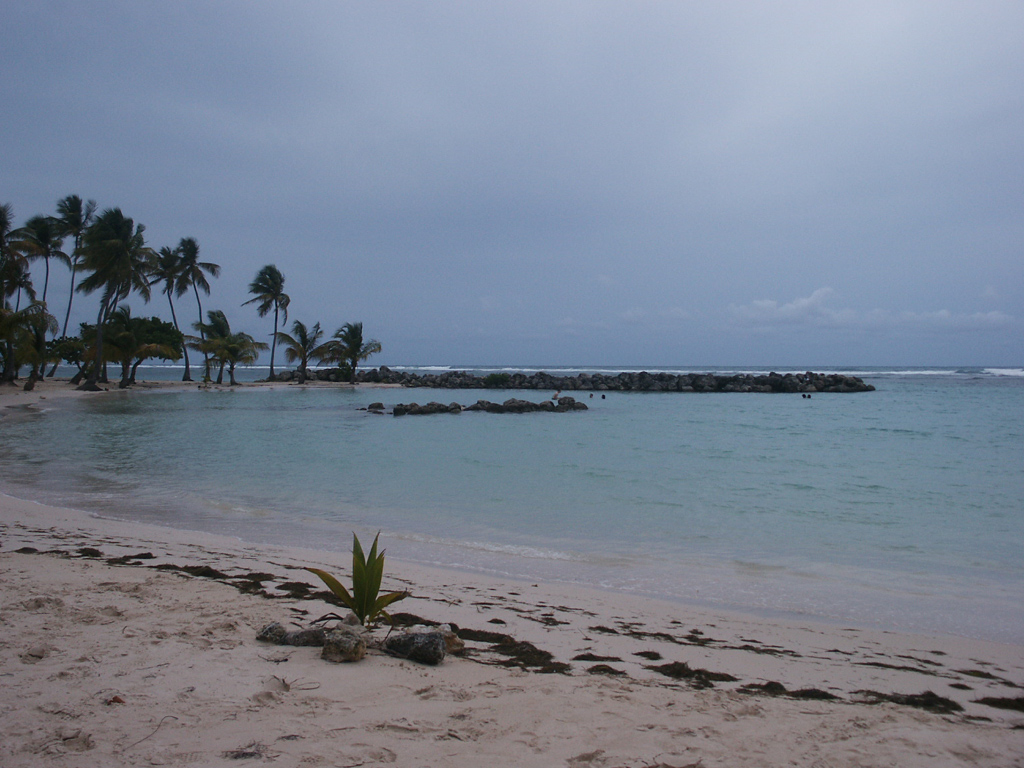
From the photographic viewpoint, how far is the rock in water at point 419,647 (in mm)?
3369

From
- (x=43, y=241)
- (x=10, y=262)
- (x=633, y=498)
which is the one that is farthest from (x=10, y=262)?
(x=633, y=498)

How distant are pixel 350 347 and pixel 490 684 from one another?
4719 cm

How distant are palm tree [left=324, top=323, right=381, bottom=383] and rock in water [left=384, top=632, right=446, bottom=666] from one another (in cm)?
4629

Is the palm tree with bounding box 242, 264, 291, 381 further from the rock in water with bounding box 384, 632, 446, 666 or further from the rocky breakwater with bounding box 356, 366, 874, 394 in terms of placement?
the rock in water with bounding box 384, 632, 446, 666

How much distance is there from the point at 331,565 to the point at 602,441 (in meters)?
11.6

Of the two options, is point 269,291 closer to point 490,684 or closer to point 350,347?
point 350,347

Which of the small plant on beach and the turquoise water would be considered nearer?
the small plant on beach

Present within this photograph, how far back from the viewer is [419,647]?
3.39m

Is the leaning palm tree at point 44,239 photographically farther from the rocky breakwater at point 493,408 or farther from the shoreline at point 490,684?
the shoreline at point 490,684

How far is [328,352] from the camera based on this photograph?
49.0 m

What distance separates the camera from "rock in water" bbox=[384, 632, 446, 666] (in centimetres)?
337

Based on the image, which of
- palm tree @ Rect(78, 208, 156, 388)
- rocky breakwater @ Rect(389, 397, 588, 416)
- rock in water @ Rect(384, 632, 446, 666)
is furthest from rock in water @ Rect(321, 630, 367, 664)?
palm tree @ Rect(78, 208, 156, 388)

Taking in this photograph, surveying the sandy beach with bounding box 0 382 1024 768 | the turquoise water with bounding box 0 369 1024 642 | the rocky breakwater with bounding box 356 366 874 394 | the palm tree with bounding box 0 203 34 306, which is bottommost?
the turquoise water with bounding box 0 369 1024 642

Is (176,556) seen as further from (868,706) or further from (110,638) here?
(868,706)
